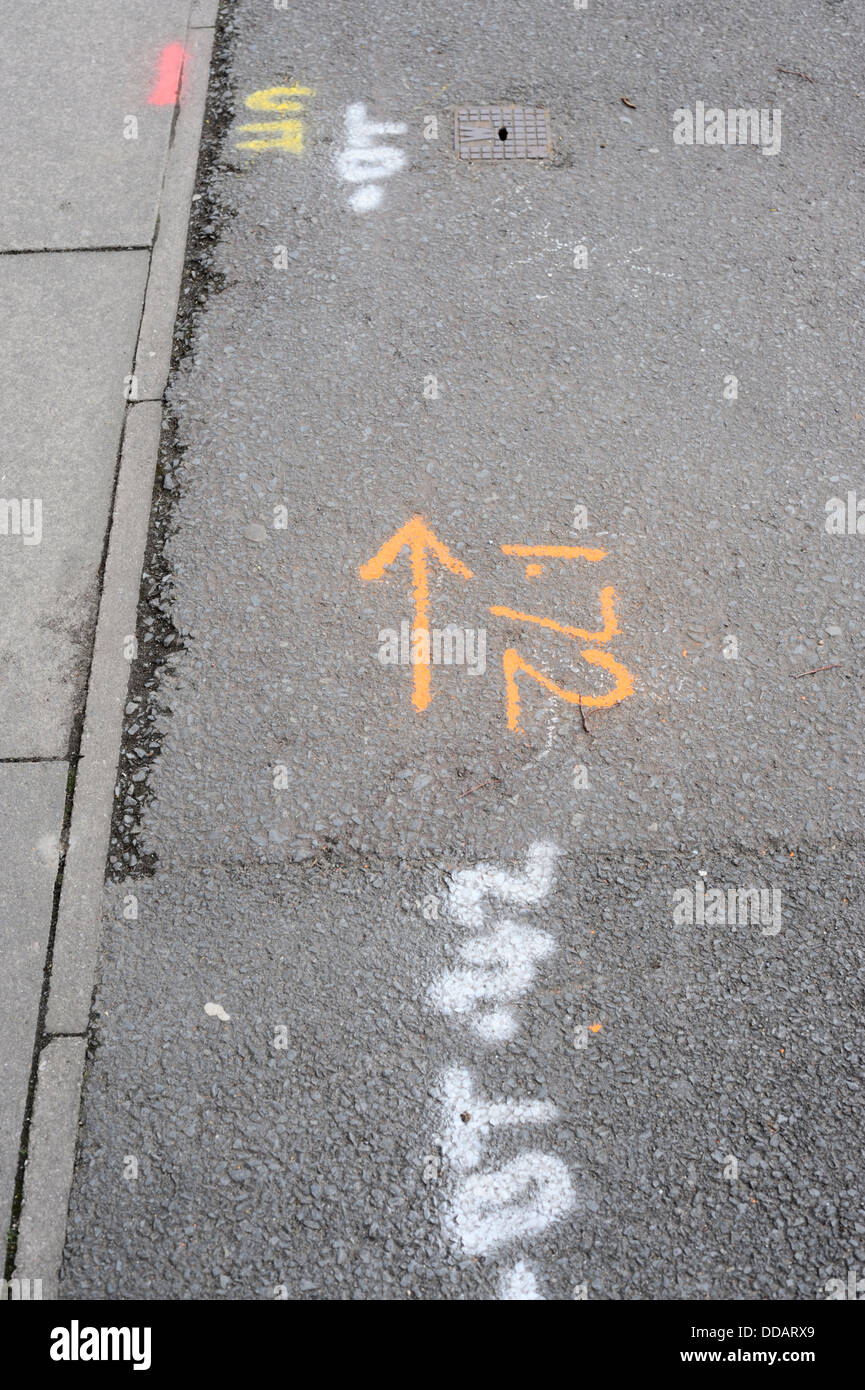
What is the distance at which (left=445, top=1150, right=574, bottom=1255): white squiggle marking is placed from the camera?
3.04m

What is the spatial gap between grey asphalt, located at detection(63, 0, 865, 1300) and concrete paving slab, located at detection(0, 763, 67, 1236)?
22cm

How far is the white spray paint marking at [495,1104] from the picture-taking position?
305cm

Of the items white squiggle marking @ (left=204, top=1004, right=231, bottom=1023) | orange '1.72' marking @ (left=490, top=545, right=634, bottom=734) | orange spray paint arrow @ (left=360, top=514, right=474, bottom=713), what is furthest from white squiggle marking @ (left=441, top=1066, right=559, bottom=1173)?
orange spray paint arrow @ (left=360, top=514, right=474, bottom=713)

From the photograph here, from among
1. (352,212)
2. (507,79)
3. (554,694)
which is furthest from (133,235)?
(554,694)

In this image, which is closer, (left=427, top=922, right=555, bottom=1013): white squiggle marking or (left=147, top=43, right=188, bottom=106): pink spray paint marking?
(left=427, top=922, right=555, bottom=1013): white squiggle marking

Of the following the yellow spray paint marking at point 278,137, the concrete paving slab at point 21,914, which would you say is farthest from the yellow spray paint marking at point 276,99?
the concrete paving slab at point 21,914

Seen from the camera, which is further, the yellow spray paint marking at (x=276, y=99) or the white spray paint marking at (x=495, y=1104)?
the yellow spray paint marking at (x=276, y=99)

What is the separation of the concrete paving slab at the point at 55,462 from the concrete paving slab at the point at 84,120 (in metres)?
0.27

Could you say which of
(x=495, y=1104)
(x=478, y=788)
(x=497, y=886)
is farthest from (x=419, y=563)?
(x=495, y=1104)

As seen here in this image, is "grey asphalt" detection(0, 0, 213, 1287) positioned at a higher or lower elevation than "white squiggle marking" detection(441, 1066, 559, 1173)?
higher

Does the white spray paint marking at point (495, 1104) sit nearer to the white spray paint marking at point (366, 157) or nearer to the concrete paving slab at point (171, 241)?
the concrete paving slab at point (171, 241)

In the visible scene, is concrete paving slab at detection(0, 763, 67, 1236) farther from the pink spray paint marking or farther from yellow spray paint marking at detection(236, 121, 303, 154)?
the pink spray paint marking
